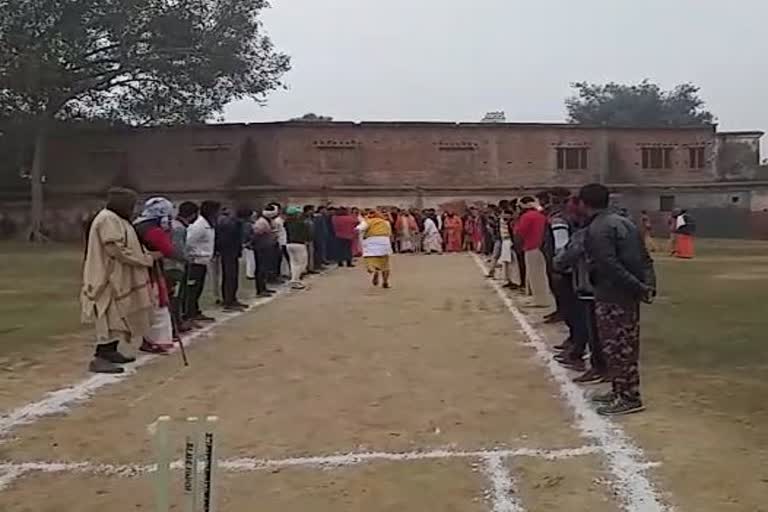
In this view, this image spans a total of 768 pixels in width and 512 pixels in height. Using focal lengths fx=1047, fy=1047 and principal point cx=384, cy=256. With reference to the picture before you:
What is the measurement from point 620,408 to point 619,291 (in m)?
0.88

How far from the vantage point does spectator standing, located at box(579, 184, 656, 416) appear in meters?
7.64

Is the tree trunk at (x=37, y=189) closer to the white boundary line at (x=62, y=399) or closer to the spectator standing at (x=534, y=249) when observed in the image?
the spectator standing at (x=534, y=249)

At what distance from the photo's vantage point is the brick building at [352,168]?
44406 millimetres

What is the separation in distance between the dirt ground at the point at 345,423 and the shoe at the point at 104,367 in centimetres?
22

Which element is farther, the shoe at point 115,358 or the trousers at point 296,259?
the trousers at point 296,259

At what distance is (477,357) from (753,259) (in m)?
20.0

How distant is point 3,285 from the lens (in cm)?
2177

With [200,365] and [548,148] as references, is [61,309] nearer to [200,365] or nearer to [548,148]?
[200,365]

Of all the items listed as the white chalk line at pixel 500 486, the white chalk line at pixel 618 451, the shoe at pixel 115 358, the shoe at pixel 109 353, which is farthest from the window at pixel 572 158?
the white chalk line at pixel 500 486

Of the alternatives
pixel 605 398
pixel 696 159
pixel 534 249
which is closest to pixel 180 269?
pixel 534 249

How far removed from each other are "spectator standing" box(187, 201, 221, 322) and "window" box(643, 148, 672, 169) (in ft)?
120

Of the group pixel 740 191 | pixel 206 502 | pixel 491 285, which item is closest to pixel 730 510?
pixel 206 502

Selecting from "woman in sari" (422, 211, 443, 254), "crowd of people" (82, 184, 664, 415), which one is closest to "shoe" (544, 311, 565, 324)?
"crowd of people" (82, 184, 664, 415)

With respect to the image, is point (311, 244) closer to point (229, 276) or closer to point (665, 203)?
point (229, 276)
